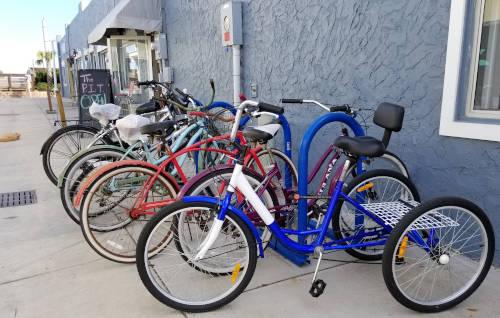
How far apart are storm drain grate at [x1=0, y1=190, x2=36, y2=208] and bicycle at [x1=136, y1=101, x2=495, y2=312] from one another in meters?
2.59

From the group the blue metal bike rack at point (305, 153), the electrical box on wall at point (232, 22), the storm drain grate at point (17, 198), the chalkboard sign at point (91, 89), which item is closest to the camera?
the blue metal bike rack at point (305, 153)

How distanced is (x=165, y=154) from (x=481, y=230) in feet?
7.88

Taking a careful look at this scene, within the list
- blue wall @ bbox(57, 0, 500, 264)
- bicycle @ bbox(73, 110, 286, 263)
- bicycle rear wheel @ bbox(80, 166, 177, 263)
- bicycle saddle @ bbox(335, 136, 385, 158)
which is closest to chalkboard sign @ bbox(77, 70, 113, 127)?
blue wall @ bbox(57, 0, 500, 264)

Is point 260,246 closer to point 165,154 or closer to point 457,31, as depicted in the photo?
point 165,154

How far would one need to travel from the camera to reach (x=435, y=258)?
2402mm

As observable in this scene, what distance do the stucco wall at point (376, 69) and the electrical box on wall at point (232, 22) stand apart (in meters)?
0.09

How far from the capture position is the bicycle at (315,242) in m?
2.27

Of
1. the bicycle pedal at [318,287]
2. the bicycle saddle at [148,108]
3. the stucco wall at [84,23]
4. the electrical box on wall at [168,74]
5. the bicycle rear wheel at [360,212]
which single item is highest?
the stucco wall at [84,23]

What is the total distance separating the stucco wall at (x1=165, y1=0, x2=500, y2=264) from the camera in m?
2.92

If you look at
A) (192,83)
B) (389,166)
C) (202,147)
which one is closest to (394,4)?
(389,166)

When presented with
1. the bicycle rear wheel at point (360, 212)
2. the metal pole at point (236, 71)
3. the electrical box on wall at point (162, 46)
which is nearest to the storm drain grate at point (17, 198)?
the metal pole at point (236, 71)

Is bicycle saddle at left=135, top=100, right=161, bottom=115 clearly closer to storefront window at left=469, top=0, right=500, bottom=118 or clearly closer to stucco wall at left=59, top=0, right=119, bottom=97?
storefront window at left=469, top=0, right=500, bottom=118

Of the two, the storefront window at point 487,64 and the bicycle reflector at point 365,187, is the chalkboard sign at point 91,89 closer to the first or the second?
the bicycle reflector at point 365,187

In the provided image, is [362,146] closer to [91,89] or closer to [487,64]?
[487,64]
